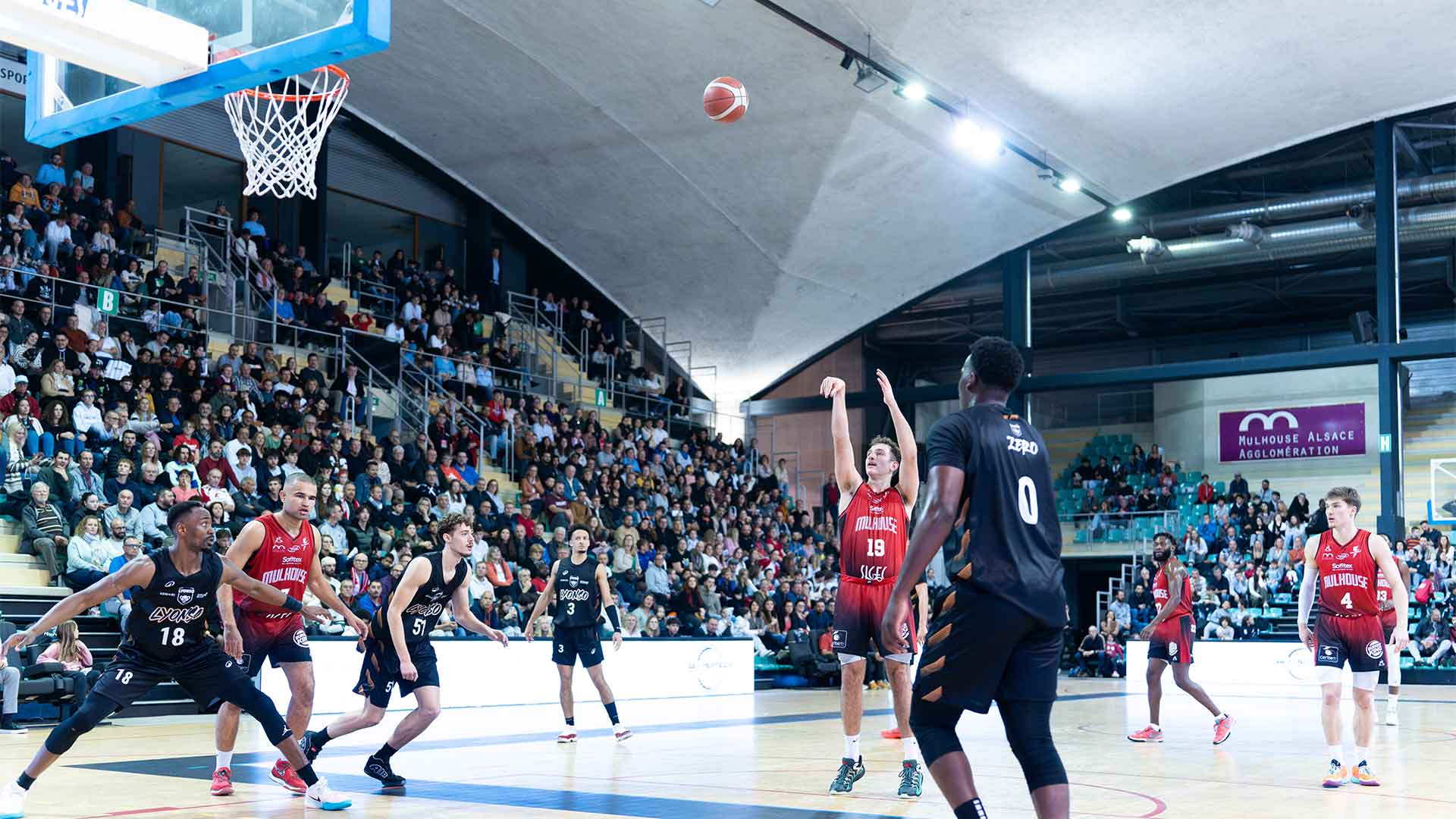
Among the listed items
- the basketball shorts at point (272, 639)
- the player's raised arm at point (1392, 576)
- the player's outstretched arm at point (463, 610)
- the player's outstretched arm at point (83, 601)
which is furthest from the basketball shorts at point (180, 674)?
the player's raised arm at point (1392, 576)

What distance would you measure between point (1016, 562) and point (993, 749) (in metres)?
7.16

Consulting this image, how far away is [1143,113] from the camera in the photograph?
25156 millimetres

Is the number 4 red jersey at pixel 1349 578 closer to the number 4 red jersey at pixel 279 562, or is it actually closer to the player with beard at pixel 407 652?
the player with beard at pixel 407 652

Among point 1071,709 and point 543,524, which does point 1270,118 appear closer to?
point 1071,709

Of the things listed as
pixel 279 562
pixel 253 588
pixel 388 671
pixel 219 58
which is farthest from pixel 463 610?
pixel 219 58

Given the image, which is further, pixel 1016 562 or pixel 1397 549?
pixel 1397 549

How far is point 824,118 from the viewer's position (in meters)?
24.3

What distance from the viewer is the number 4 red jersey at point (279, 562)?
28.5 ft

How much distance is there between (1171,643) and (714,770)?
515cm

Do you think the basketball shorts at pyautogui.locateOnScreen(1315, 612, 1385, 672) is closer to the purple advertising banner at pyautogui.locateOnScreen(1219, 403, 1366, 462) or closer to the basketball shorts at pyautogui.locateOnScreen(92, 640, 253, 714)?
the basketball shorts at pyautogui.locateOnScreen(92, 640, 253, 714)

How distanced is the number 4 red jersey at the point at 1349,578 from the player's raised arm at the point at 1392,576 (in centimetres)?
5

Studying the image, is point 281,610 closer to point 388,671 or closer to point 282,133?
point 388,671

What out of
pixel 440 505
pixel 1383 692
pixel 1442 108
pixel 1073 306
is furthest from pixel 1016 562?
pixel 1073 306

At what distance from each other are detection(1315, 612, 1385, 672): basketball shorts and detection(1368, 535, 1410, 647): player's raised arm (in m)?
0.16
